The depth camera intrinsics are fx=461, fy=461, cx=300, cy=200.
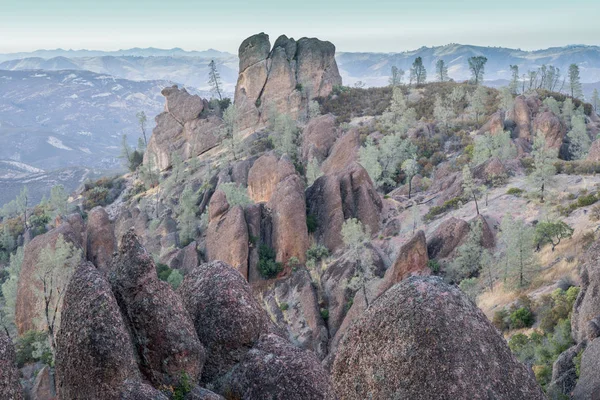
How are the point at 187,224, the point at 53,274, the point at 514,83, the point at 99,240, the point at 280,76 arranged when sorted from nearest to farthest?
the point at 53,274, the point at 99,240, the point at 187,224, the point at 280,76, the point at 514,83

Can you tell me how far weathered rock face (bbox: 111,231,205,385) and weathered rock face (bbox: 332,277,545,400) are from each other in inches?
214

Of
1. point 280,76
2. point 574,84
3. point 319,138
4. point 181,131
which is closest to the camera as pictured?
point 319,138

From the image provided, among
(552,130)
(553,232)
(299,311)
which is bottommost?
(299,311)

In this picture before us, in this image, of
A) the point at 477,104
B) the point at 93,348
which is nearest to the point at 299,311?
the point at 93,348

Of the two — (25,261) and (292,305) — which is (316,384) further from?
(25,261)

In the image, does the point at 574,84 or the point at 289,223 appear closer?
the point at 289,223

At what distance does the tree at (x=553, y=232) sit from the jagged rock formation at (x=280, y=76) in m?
89.4

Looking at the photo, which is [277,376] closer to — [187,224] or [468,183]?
[468,183]

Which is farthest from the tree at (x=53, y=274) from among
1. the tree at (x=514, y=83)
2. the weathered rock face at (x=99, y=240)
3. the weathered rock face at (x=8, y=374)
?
the tree at (x=514, y=83)

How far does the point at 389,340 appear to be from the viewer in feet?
38.0

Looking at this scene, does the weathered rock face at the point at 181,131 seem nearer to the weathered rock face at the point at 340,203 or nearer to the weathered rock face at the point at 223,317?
the weathered rock face at the point at 340,203

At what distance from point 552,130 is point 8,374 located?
302ft

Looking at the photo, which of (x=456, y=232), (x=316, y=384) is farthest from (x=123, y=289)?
(x=456, y=232)

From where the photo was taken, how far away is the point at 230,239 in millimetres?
55812
